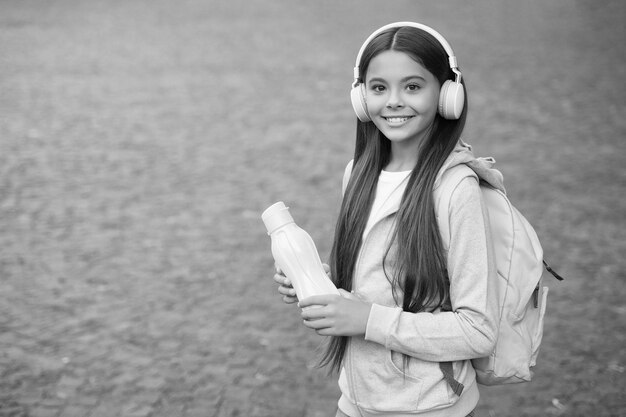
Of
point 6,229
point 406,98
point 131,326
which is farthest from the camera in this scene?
point 6,229

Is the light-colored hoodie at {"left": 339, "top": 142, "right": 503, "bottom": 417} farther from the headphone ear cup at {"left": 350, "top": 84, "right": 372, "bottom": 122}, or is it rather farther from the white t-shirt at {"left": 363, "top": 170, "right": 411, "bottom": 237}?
the headphone ear cup at {"left": 350, "top": 84, "right": 372, "bottom": 122}

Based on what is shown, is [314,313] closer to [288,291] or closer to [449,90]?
[288,291]

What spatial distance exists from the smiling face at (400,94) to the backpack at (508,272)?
0.18m

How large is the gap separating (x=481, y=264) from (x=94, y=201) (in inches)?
204

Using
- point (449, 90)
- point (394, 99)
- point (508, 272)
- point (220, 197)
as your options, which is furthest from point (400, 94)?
point (220, 197)

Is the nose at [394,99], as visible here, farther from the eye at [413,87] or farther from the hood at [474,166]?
the hood at [474,166]

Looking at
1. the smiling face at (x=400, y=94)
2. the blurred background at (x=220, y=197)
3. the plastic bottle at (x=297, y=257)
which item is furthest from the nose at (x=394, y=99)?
the blurred background at (x=220, y=197)

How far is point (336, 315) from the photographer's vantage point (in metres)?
2.01

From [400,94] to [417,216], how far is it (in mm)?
331

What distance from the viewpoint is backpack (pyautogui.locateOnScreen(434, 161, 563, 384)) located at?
2.04m

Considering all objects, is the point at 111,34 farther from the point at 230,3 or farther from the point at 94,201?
the point at 94,201

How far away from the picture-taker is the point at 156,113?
9.32 m

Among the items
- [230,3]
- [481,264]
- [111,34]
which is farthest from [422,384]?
[230,3]

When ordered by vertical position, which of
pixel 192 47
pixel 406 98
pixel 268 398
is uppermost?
pixel 192 47
